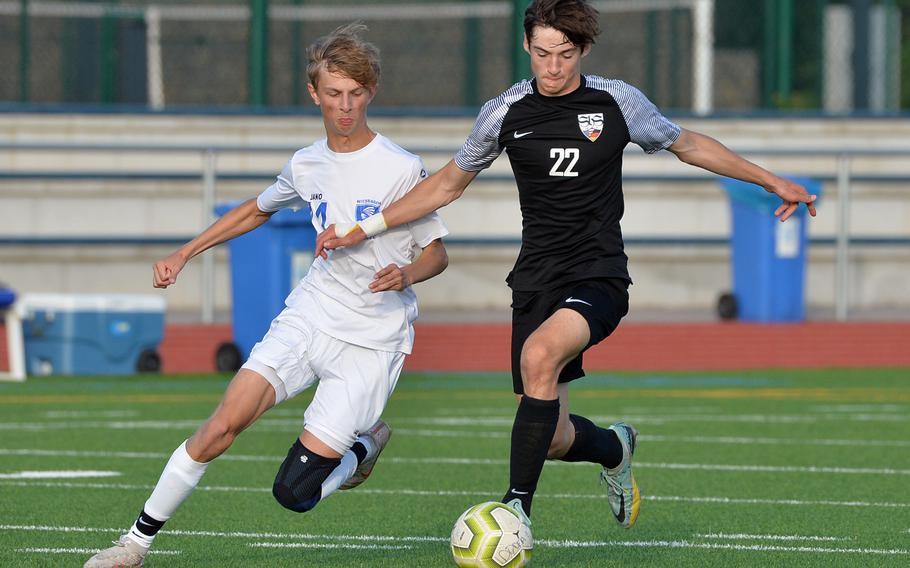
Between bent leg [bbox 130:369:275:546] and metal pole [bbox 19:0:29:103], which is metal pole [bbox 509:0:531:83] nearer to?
metal pole [bbox 19:0:29:103]

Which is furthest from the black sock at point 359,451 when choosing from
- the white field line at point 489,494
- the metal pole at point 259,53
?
the metal pole at point 259,53

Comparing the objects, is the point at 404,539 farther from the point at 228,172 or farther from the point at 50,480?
the point at 228,172

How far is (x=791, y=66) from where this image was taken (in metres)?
19.3

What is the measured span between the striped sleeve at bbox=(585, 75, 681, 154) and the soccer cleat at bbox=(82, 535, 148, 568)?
2.43 meters

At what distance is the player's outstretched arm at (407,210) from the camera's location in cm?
625

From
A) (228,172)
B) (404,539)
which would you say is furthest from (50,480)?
(228,172)

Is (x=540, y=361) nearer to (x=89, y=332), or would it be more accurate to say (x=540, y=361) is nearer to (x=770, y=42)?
(x=89, y=332)

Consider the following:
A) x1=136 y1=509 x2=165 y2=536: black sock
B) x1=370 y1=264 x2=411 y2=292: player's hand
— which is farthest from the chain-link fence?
x1=136 y1=509 x2=165 y2=536: black sock

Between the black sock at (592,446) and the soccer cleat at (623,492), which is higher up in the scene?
the black sock at (592,446)

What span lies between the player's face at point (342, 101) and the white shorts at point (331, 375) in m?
0.74

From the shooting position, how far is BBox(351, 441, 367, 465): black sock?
6.67m

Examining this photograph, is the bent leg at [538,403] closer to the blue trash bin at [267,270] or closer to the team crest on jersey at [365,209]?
the team crest on jersey at [365,209]

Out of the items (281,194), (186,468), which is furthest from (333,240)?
(186,468)

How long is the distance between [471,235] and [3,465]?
30.4ft
